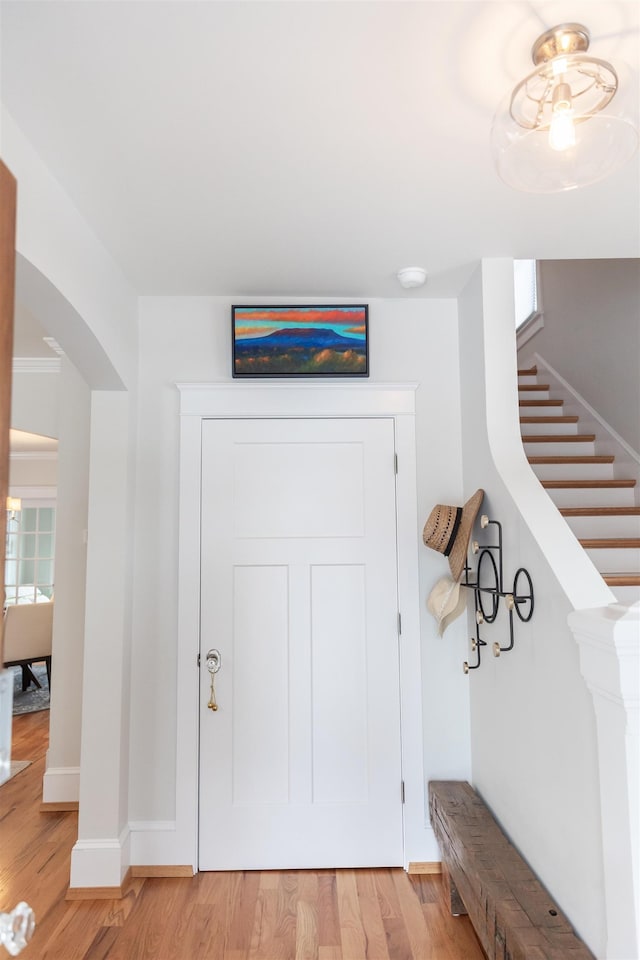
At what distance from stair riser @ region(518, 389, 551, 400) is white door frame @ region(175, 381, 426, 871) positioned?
1.91 m

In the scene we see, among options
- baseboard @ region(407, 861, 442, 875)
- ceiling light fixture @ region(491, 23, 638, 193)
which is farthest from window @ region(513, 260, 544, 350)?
baseboard @ region(407, 861, 442, 875)

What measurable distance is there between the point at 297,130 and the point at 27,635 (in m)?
5.15

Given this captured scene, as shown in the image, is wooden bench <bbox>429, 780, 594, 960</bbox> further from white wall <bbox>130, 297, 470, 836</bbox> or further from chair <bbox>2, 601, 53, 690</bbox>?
chair <bbox>2, 601, 53, 690</bbox>

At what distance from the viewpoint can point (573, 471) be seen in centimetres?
356

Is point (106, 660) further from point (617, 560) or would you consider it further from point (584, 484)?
point (584, 484)

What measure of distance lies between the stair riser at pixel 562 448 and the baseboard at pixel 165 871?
Answer: 8.99ft

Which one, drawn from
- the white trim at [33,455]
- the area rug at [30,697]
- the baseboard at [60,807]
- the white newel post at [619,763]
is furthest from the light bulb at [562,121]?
the white trim at [33,455]

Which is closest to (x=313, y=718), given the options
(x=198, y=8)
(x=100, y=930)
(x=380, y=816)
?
(x=380, y=816)

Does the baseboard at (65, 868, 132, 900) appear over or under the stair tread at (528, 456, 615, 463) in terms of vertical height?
under

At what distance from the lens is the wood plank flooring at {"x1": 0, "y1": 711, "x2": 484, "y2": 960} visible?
7.16 ft

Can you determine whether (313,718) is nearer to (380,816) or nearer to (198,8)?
(380,816)

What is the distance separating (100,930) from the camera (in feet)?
7.57

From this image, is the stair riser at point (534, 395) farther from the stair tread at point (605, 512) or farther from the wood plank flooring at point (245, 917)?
the wood plank flooring at point (245, 917)

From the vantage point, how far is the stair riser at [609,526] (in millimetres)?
3014
